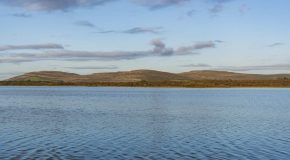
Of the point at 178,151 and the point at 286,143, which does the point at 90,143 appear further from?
the point at 286,143

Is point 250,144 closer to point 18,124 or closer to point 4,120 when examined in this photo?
point 18,124

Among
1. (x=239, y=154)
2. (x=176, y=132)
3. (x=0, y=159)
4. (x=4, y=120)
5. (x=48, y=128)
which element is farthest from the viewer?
(x=4, y=120)

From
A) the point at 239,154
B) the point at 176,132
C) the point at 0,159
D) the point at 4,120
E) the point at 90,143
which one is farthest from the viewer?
the point at 4,120

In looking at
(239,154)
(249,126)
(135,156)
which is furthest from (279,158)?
(249,126)

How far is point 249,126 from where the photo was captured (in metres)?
37.1

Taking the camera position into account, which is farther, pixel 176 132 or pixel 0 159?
pixel 176 132

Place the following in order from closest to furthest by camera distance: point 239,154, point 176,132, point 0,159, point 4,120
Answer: point 0,159 → point 239,154 → point 176,132 → point 4,120

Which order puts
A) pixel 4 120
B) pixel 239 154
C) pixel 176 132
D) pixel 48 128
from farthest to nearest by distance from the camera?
pixel 4 120 < pixel 48 128 < pixel 176 132 < pixel 239 154

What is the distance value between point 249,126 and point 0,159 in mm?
23463

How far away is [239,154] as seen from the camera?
933 inches

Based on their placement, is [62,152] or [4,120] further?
[4,120]

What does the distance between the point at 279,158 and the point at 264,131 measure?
11.2 m

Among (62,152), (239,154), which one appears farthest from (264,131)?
(62,152)

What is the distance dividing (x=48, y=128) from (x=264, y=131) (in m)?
18.7
